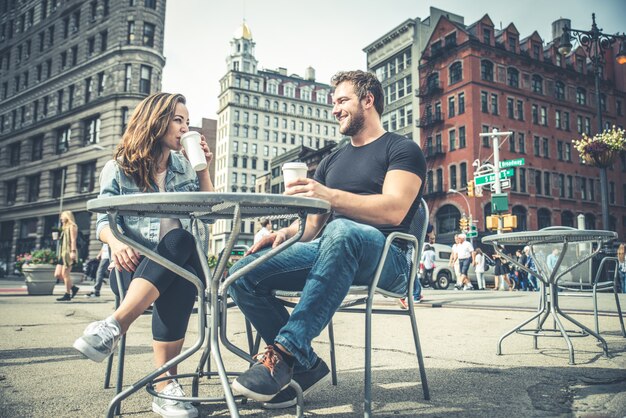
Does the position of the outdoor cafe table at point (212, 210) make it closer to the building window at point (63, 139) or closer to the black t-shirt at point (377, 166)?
the black t-shirt at point (377, 166)

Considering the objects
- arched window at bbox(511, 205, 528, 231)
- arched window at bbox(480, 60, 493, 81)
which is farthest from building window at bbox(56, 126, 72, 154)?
arched window at bbox(511, 205, 528, 231)

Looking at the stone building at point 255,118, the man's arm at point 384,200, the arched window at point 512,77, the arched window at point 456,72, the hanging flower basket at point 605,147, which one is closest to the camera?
the man's arm at point 384,200

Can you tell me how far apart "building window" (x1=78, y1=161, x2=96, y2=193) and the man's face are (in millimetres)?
33098

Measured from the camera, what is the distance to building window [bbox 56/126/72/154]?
113 feet

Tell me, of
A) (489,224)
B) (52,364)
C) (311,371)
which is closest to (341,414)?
(311,371)

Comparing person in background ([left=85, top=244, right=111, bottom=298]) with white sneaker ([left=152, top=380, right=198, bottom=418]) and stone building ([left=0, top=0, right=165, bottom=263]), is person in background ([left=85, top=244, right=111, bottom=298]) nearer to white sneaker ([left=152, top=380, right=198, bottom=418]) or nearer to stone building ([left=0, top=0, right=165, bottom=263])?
white sneaker ([left=152, top=380, right=198, bottom=418])

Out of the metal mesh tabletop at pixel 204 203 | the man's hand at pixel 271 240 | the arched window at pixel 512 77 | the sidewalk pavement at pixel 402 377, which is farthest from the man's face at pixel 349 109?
the arched window at pixel 512 77

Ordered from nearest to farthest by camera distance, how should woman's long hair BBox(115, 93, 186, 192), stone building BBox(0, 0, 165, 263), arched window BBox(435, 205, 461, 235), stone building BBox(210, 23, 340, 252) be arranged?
woman's long hair BBox(115, 93, 186, 192), stone building BBox(0, 0, 165, 263), arched window BBox(435, 205, 461, 235), stone building BBox(210, 23, 340, 252)

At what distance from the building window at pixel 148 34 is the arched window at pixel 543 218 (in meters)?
32.0

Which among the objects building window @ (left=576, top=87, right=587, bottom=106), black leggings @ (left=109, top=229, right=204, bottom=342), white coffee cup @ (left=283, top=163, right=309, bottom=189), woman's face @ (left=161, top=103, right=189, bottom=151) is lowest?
black leggings @ (left=109, top=229, right=204, bottom=342)

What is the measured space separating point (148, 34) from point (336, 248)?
3426 centimetres

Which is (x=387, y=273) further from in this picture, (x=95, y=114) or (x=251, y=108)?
(x=251, y=108)

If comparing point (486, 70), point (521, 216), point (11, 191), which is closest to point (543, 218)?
point (521, 216)

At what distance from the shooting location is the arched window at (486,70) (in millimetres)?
38719
